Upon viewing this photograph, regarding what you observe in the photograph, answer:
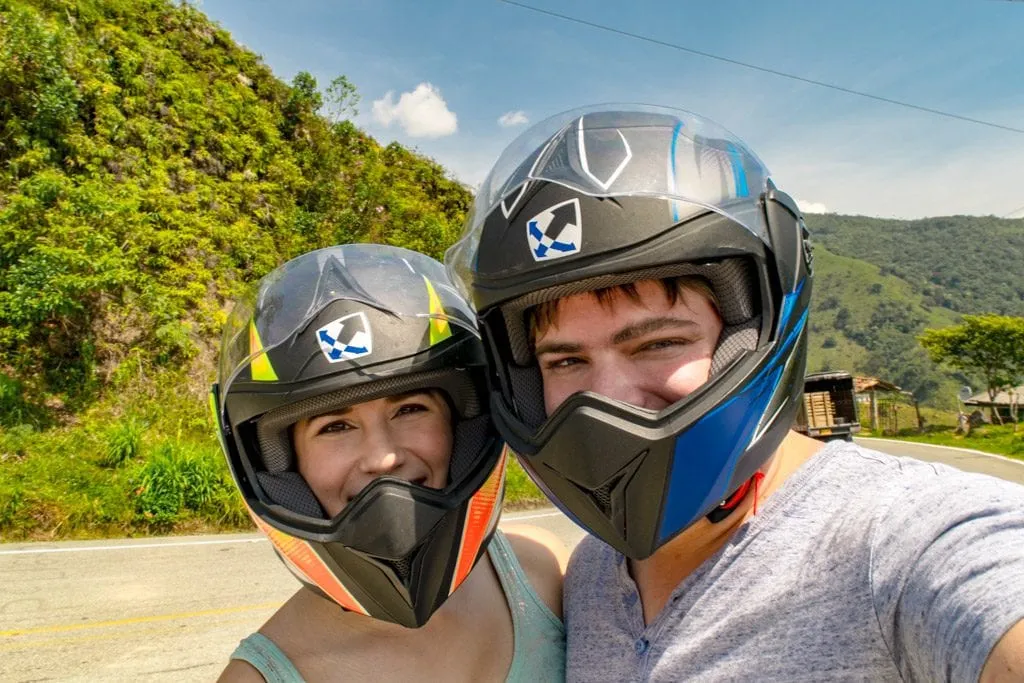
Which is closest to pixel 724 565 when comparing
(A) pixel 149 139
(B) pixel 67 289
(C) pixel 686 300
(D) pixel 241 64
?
(C) pixel 686 300

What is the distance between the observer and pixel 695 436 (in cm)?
135

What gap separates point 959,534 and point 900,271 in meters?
201

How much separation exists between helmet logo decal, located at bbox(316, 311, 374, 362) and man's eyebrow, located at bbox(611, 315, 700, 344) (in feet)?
2.11

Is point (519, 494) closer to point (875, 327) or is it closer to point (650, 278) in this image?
point (650, 278)

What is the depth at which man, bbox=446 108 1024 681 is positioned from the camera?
117 cm

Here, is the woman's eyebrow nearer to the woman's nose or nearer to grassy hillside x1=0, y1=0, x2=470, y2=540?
the woman's nose

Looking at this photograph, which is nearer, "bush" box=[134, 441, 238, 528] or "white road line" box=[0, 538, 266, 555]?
"white road line" box=[0, 538, 266, 555]

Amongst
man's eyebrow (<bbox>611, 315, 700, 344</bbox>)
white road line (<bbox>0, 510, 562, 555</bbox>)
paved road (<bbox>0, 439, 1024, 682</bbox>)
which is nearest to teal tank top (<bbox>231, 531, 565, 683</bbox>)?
man's eyebrow (<bbox>611, 315, 700, 344</bbox>)

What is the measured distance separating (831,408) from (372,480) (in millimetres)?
17840

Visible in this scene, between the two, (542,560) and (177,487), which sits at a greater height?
(542,560)

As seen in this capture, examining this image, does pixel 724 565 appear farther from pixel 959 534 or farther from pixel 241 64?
pixel 241 64

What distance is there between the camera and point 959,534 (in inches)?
42.5

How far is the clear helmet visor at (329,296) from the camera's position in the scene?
1.78 meters

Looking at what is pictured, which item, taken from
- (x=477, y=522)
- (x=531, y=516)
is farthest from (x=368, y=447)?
(x=531, y=516)
